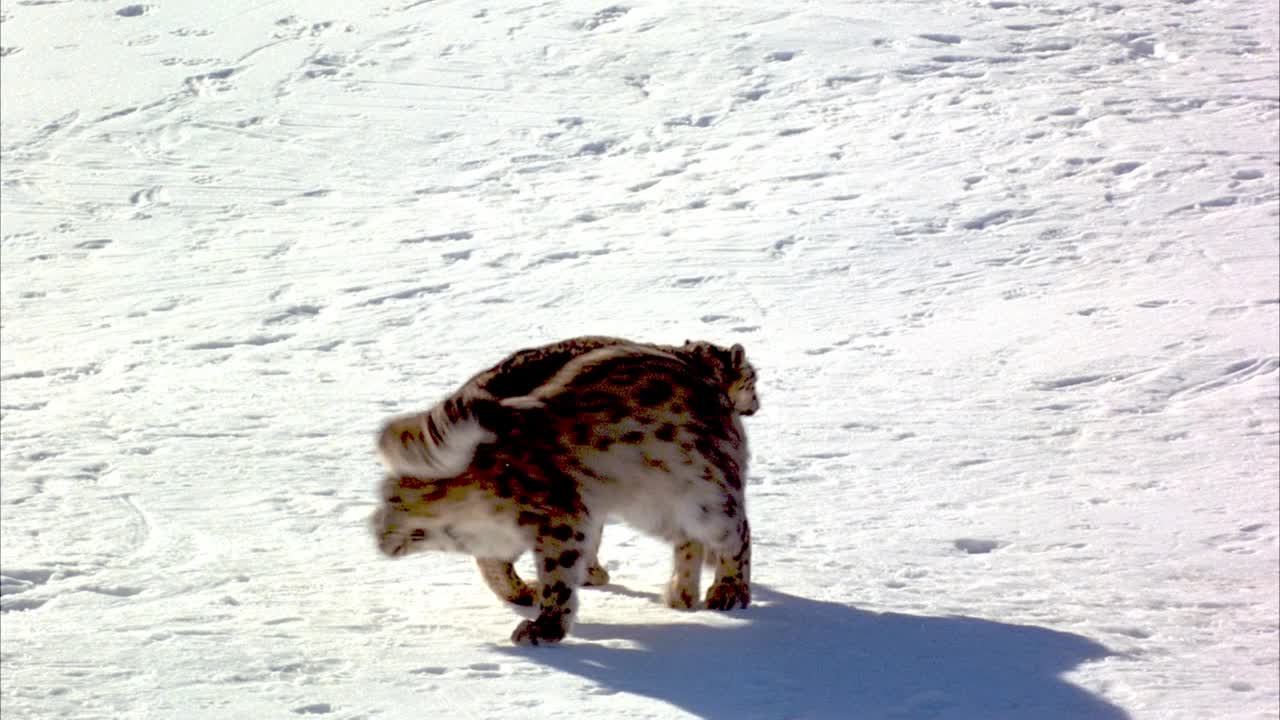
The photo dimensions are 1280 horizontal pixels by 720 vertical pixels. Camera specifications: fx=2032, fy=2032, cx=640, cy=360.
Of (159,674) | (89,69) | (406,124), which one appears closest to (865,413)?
(159,674)

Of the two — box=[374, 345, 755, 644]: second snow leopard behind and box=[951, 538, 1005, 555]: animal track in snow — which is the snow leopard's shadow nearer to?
box=[374, 345, 755, 644]: second snow leopard behind

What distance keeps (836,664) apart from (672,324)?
460 cm

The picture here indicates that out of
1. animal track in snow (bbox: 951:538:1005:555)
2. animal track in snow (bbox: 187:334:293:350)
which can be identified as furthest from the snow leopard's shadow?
animal track in snow (bbox: 187:334:293:350)

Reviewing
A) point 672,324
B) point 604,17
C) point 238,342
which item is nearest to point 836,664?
point 672,324

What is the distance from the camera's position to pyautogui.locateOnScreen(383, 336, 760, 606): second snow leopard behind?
18.1ft

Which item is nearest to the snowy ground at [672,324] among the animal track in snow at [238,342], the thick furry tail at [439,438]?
the animal track in snow at [238,342]

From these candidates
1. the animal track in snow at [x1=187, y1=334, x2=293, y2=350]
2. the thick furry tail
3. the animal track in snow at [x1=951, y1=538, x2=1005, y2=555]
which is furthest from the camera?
the animal track in snow at [x1=187, y1=334, x2=293, y2=350]

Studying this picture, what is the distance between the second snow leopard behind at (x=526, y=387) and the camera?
18.1ft

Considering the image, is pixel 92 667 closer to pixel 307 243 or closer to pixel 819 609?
pixel 819 609

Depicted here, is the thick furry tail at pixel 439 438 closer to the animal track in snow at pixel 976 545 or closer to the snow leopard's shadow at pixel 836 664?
the snow leopard's shadow at pixel 836 664

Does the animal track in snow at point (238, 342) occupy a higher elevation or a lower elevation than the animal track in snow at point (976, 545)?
lower

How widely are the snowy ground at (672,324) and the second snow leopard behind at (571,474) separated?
266 millimetres

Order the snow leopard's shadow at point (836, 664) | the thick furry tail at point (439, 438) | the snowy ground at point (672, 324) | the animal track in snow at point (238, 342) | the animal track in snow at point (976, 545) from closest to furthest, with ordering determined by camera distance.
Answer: the snow leopard's shadow at point (836, 664), the thick furry tail at point (439, 438), the snowy ground at point (672, 324), the animal track in snow at point (976, 545), the animal track in snow at point (238, 342)

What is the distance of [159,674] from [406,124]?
808cm
